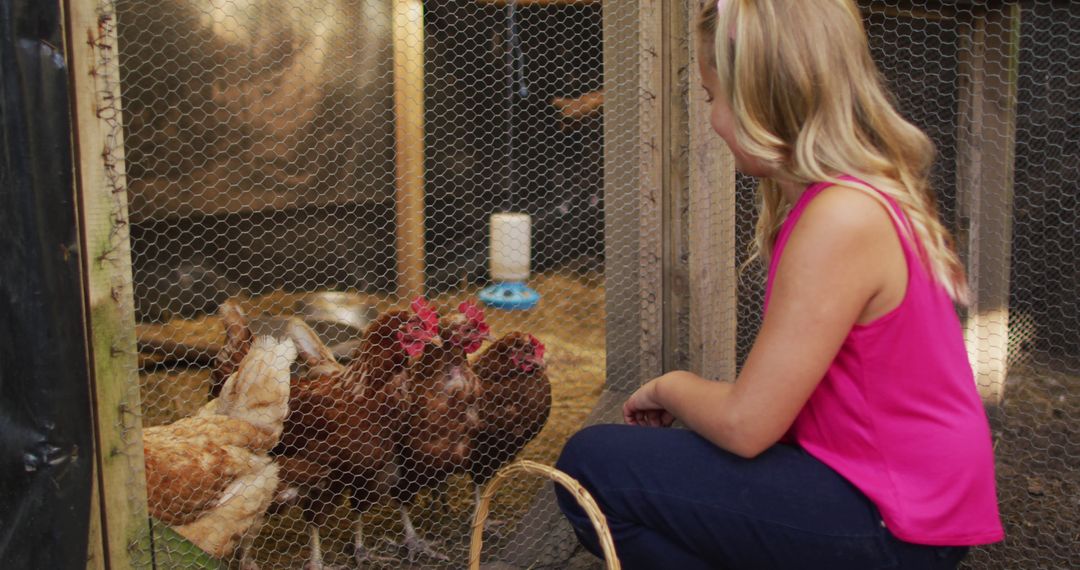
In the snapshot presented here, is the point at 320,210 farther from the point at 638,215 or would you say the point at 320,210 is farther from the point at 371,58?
the point at 638,215

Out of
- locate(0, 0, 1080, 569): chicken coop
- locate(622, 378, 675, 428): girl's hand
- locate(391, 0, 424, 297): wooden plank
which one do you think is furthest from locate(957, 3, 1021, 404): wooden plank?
locate(622, 378, 675, 428): girl's hand

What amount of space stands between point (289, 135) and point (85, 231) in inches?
84.1

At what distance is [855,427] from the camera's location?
40.3 inches

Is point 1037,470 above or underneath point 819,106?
underneath

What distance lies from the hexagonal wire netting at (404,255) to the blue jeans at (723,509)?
76 centimetres

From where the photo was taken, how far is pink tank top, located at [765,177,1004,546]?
99 centimetres

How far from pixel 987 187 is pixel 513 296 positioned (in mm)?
1572

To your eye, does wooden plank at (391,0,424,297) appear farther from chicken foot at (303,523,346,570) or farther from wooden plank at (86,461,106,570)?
wooden plank at (86,461,106,570)

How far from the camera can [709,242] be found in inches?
71.2

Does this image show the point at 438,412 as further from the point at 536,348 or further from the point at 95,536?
the point at 95,536

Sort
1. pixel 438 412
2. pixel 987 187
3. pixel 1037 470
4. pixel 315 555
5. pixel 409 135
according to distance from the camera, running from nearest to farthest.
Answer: pixel 315 555 < pixel 438 412 < pixel 1037 470 < pixel 409 135 < pixel 987 187

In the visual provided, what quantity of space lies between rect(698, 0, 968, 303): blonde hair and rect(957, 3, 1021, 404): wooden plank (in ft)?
6.07

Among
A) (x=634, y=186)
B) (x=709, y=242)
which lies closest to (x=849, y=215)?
(x=709, y=242)

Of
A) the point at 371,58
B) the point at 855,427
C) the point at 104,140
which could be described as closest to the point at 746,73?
the point at 855,427
